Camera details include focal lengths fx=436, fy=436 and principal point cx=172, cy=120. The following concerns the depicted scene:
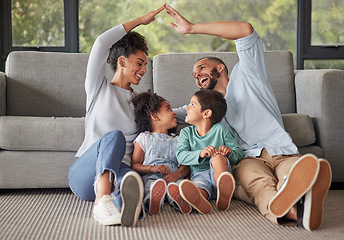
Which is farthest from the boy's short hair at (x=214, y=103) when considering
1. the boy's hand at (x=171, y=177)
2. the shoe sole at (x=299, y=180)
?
the shoe sole at (x=299, y=180)

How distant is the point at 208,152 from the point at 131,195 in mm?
472

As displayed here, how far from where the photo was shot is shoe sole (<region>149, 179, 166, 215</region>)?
175 centimetres

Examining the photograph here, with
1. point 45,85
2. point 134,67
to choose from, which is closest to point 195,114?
point 134,67

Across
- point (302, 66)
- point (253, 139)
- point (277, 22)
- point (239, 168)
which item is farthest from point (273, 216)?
point (277, 22)

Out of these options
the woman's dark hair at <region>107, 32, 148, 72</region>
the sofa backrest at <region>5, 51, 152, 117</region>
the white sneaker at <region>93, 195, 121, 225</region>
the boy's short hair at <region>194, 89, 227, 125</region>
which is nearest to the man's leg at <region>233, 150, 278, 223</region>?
the boy's short hair at <region>194, 89, 227, 125</region>

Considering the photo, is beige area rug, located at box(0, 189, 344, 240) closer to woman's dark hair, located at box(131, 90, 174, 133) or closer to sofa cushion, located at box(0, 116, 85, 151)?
sofa cushion, located at box(0, 116, 85, 151)

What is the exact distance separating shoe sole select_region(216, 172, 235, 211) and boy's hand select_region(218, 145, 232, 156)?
17 cm

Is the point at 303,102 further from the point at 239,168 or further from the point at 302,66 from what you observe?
the point at 302,66

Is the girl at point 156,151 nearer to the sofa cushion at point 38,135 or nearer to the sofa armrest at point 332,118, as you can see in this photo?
the sofa cushion at point 38,135

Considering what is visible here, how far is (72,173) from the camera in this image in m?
1.89

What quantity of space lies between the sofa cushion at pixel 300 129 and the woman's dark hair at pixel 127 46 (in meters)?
0.85

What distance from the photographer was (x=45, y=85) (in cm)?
269

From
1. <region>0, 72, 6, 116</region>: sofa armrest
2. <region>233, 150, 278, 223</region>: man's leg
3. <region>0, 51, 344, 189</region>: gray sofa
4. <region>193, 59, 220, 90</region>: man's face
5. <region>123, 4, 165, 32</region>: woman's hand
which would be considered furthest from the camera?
<region>0, 72, 6, 116</region>: sofa armrest

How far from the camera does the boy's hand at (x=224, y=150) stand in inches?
74.8
